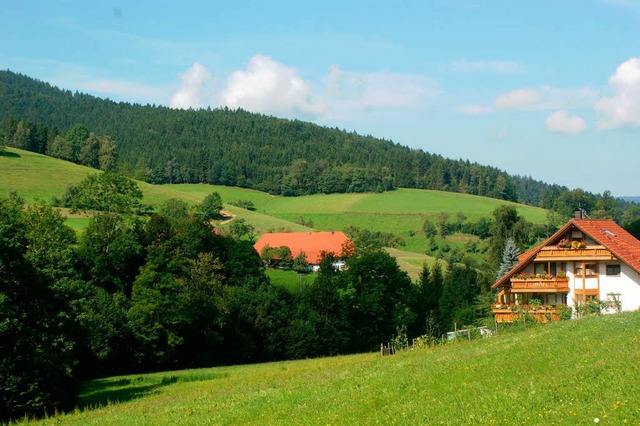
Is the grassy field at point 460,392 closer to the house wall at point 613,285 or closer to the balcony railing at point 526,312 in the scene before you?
the balcony railing at point 526,312

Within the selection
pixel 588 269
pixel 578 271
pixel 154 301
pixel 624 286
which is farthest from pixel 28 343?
pixel 624 286

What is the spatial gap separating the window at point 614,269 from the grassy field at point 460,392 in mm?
19344

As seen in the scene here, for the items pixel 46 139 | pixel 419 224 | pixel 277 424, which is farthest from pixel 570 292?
pixel 46 139

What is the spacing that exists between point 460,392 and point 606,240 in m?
32.1

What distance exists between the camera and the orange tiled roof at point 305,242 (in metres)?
132

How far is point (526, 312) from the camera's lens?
43844 mm

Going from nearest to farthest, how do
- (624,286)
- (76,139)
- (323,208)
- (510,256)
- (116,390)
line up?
(116,390)
(624,286)
(510,256)
(76,139)
(323,208)

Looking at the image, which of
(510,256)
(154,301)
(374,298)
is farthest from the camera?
(510,256)

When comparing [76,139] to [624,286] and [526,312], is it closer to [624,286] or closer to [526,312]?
[624,286]

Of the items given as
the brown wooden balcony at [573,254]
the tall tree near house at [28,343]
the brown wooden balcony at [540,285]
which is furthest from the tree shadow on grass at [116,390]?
the brown wooden balcony at [573,254]

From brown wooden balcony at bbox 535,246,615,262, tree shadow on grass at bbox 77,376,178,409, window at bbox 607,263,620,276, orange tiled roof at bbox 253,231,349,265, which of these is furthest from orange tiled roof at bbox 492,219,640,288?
orange tiled roof at bbox 253,231,349,265

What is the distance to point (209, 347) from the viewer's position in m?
63.4

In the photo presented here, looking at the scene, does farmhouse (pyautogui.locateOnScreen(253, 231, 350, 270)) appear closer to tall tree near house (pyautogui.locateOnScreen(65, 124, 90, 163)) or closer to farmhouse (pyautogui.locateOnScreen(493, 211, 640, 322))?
tall tree near house (pyautogui.locateOnScreen(65, 124, 90, 163))

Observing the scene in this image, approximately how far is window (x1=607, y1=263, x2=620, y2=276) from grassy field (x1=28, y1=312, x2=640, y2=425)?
19344 millimetres
